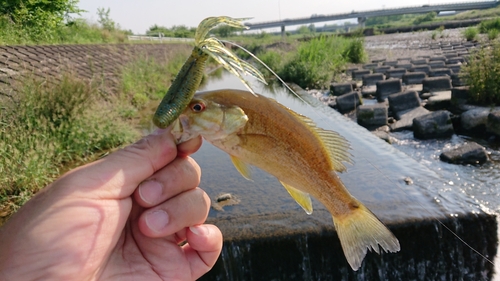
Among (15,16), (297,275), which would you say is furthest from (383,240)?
(15,16)

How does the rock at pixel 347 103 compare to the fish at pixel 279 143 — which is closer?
the fish at pixel 279 143

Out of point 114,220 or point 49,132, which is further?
point 49,132

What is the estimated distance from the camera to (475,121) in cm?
958

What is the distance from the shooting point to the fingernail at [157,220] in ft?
7.06

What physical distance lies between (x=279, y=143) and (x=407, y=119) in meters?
9.72

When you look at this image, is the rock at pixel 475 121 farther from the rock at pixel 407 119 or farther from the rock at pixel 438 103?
the rock at pixel 438 103

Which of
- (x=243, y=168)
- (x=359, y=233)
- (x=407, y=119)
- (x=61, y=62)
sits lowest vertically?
(x=407, y=119)

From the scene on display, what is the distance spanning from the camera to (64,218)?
73.5 inches

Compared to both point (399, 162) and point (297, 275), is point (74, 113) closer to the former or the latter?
point (297, 275)

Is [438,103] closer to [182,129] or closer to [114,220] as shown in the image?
[182,129]

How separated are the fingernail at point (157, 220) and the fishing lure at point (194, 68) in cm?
68

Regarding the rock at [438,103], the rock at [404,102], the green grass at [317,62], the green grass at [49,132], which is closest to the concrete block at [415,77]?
the rock at [438,103]

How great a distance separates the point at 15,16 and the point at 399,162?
1929 centimetres

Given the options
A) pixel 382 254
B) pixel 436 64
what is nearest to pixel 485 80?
pixel 382 254
